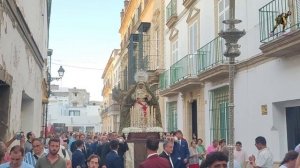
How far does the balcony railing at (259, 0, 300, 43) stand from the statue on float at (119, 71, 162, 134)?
4977 mm

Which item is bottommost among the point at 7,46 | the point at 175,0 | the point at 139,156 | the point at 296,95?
the point at 139,156

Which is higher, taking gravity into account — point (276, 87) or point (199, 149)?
point (276, 87)

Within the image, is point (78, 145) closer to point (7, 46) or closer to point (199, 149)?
point (7, 46)

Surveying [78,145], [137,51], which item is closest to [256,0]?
[78,145]

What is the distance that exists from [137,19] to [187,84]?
15925mm

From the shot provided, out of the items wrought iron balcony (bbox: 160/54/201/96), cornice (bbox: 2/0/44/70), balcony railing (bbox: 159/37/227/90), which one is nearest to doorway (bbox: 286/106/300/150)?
balcony railing (bbox: 159/37/227/90)

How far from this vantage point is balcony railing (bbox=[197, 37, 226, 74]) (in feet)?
45.4

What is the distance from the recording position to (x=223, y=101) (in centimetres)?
1470

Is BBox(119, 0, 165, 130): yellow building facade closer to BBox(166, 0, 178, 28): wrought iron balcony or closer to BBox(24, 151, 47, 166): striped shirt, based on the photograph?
BBox(166, 0, 178, 28): wrought iron balcony

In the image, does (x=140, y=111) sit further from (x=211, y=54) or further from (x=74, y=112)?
(x=74, y=112)

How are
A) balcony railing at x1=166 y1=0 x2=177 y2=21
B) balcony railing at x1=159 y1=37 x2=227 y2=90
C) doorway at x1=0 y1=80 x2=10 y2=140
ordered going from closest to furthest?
doorway at x1=0 y1=80 x2=10 y2=140 < balcony railing at x1=159 y1=37 x2=227 y2=90 < balcony railing at x1=166 y1=0 x2=177 y2=21

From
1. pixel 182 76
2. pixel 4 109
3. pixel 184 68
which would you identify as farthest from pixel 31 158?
pixel 182 76

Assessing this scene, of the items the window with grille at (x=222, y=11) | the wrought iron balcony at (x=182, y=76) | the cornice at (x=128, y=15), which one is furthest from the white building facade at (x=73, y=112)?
the window with grille at (x=222, y=11)

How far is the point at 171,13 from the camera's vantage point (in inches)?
824
